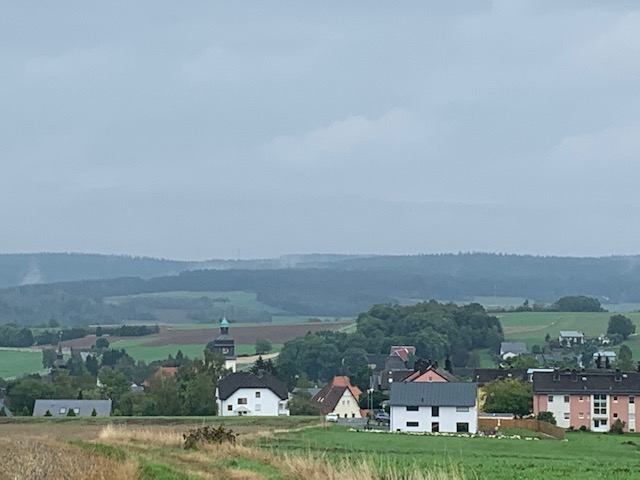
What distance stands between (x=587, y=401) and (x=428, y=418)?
52.6ft

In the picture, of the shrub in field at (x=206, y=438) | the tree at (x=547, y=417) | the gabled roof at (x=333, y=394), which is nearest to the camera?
the shrub in field at (x=206, y=438)

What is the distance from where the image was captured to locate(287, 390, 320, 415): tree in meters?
86.8

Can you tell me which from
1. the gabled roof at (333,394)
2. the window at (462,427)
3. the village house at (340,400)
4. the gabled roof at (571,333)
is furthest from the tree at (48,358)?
the window at (462,427)

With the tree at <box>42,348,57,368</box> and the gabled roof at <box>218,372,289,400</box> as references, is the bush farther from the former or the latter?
the tree at <box>42,348,57,368</box>

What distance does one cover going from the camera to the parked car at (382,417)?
7422 centimetres

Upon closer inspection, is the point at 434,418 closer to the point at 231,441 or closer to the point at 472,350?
the point at 231,441

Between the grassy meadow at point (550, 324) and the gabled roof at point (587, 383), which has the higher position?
the grassy meadow at point (550, 324)

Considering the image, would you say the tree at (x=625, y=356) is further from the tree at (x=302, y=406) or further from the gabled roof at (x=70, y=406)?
the gabled roof at (x=70, y=406)

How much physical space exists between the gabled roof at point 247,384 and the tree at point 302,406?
871 mm

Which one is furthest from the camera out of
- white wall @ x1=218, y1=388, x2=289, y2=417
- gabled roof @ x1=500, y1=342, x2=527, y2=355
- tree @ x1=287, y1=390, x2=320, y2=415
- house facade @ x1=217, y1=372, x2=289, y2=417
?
gabled roof @ x1=500, y1=342, x2=527, y2=355

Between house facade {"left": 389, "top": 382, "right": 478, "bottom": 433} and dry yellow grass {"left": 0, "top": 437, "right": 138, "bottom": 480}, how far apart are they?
4361cm

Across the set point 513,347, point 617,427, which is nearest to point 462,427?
point 617,427

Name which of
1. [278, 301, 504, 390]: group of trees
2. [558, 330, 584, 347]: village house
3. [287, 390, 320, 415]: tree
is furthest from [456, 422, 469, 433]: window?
[558, 330, 584, 347]: village house

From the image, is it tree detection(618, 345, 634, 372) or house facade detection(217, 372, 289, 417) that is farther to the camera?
tree detection(618, 345, 634, 372)
